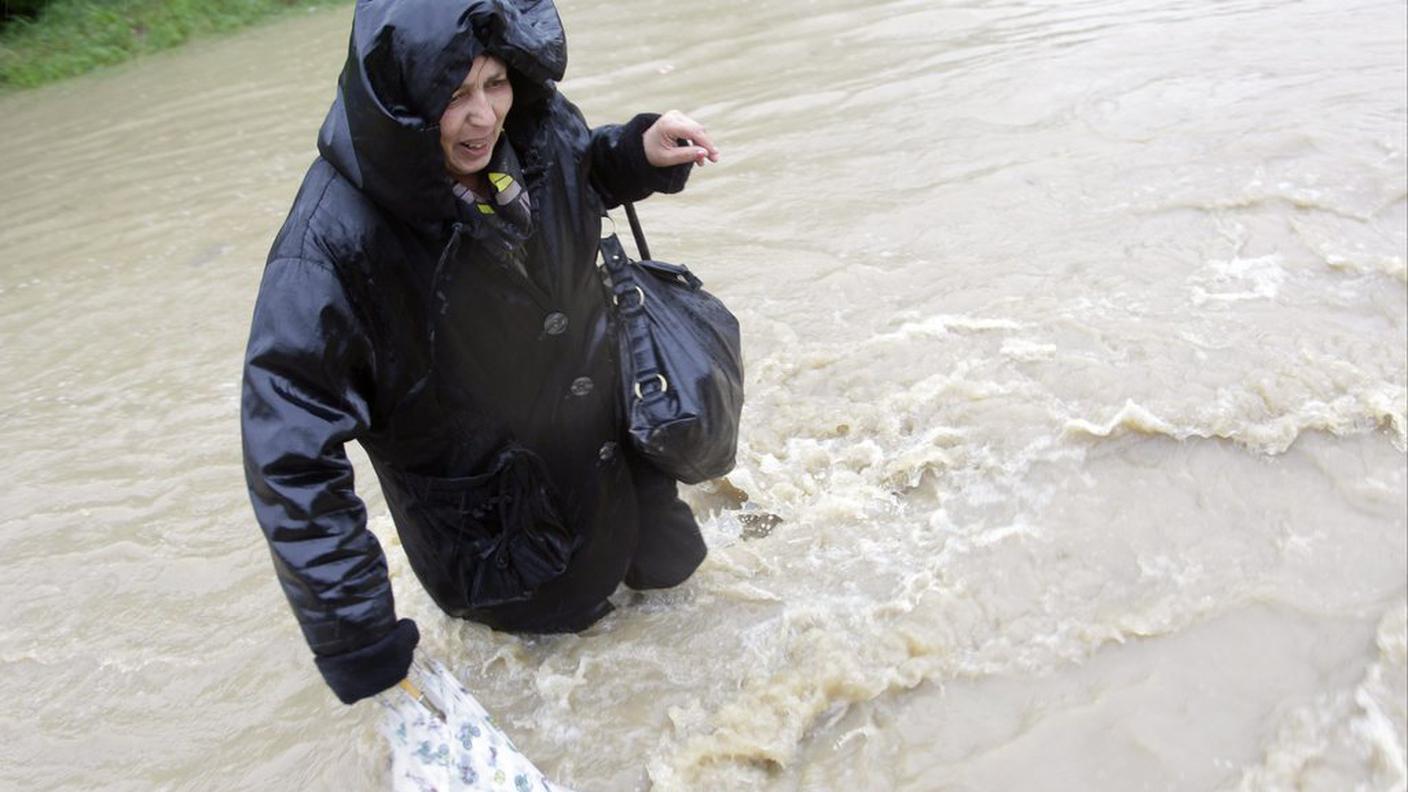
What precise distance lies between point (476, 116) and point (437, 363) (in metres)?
0.50

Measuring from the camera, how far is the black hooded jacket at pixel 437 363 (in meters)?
1.79

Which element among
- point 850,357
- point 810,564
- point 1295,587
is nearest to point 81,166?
point 850,357

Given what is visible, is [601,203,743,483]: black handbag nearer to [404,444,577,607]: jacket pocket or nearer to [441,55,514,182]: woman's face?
[404,444,577,607]: jacket pocket

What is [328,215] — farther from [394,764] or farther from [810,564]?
[810,564]

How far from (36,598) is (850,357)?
3.08m

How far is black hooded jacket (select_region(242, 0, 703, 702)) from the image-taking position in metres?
1.79

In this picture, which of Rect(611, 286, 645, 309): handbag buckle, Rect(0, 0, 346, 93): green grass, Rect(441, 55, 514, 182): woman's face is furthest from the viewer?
Rect(0, 0, 346, 93): green grass

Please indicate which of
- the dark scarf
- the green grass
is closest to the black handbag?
the dark scarf

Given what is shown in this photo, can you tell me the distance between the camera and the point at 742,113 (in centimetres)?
717

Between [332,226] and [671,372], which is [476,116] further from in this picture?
[671,372]

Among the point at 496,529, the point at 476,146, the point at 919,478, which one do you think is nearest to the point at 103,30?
the point at 919,478

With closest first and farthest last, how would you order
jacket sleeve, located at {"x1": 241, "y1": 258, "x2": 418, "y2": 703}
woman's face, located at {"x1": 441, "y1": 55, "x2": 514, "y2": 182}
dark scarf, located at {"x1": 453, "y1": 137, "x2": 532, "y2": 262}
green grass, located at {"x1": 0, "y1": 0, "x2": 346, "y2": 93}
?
jacket sleeve, located at {"x1": 241, "y1": 258, "x2": 418, "y2": 703} < woman's face, located at {"x1": 441, "y1": 55, "x2": 514, "y2": 182} < dark scarf, located at {"x1": 453, "y1": 137, "x2": 532, "y2": 262} < green grass, located at {"x1": 0, "y1": 0, "x2": 346, "y2": 93}

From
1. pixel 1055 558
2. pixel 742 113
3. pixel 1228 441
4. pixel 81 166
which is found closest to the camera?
pixel 1055 558

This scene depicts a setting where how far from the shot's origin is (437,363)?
212cm
